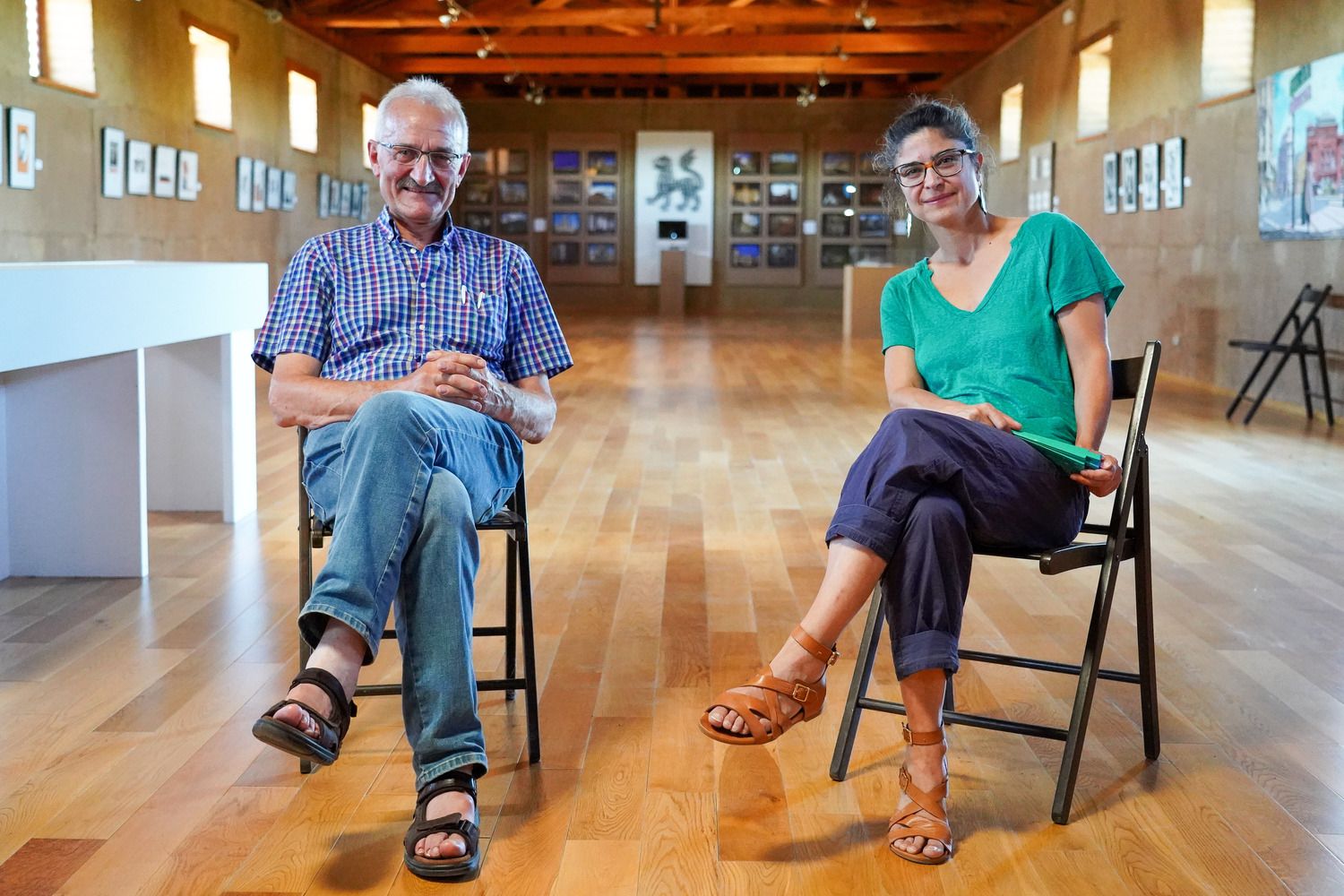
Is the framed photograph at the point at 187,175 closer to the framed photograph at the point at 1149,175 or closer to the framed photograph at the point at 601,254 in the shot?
the framed photograph at the point at 1149,175

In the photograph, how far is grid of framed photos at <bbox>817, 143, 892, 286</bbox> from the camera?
23.2m

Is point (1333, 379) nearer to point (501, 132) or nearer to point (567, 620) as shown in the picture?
point (567, 620)

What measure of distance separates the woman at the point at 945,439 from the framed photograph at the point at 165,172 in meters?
10.1

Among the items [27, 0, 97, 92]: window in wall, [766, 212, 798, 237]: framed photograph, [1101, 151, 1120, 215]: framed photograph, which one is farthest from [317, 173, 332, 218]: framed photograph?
[1101, 151, 1120, 215]: framed photograph

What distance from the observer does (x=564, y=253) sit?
2373 cm

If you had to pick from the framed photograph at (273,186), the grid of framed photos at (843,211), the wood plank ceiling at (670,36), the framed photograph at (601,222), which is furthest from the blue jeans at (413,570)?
the framed photograph at (601,222)

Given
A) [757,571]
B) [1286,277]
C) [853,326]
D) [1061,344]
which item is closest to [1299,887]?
[1061,344]

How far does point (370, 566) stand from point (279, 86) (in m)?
14.0

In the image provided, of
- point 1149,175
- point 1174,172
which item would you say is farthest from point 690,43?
point 1174,172

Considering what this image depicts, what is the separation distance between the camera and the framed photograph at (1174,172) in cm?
1082

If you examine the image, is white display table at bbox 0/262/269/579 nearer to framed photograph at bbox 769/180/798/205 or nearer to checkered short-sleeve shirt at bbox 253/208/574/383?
checkered short-sleeve shirt at bbox 253/208/574/383

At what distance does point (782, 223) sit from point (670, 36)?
20.5 ft

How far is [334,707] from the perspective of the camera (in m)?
2.15

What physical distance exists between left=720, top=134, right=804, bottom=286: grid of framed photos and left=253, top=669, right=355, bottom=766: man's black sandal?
849 inches
